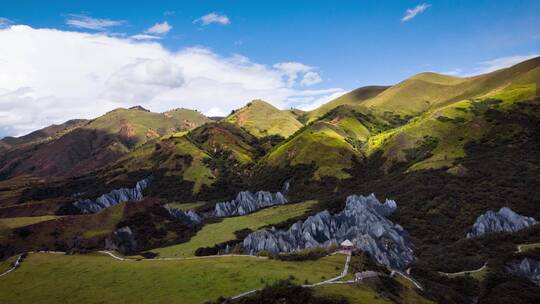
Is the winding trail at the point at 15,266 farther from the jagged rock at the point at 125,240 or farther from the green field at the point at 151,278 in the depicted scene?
the jagged rock at the point at 125,240

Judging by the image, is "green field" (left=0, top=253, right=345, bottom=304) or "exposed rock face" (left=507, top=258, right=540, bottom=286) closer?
"green field" (left=0, top=253, right=345, bottom=304)

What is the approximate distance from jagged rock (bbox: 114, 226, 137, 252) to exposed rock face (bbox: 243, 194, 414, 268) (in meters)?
39.3

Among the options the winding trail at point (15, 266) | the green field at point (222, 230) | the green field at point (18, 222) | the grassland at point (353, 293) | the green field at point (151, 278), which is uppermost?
the green field at point (18, 222)

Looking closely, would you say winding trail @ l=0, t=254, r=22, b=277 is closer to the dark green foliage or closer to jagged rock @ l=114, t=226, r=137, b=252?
jagged rock @ l=114, t=226, r=137, b=252

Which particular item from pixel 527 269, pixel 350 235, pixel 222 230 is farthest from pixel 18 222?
pixel 527 269

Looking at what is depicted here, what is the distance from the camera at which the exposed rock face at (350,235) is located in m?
134

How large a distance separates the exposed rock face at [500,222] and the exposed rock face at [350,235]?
80.2ft

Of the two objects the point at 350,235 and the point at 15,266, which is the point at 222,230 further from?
the point at 15,266

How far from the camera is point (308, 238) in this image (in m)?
151

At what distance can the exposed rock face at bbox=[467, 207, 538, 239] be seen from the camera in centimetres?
15612

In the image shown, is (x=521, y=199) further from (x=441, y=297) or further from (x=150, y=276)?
(x=150, y=276)

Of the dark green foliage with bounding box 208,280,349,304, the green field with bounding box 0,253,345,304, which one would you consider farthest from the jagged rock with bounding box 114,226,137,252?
the dark green foliage with bounding box 208,280,349,304

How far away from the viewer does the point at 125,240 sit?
509 feet

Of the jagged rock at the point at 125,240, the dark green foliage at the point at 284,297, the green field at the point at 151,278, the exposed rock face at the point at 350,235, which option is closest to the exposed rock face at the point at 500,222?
the exposed rock face at the point at 350,235
